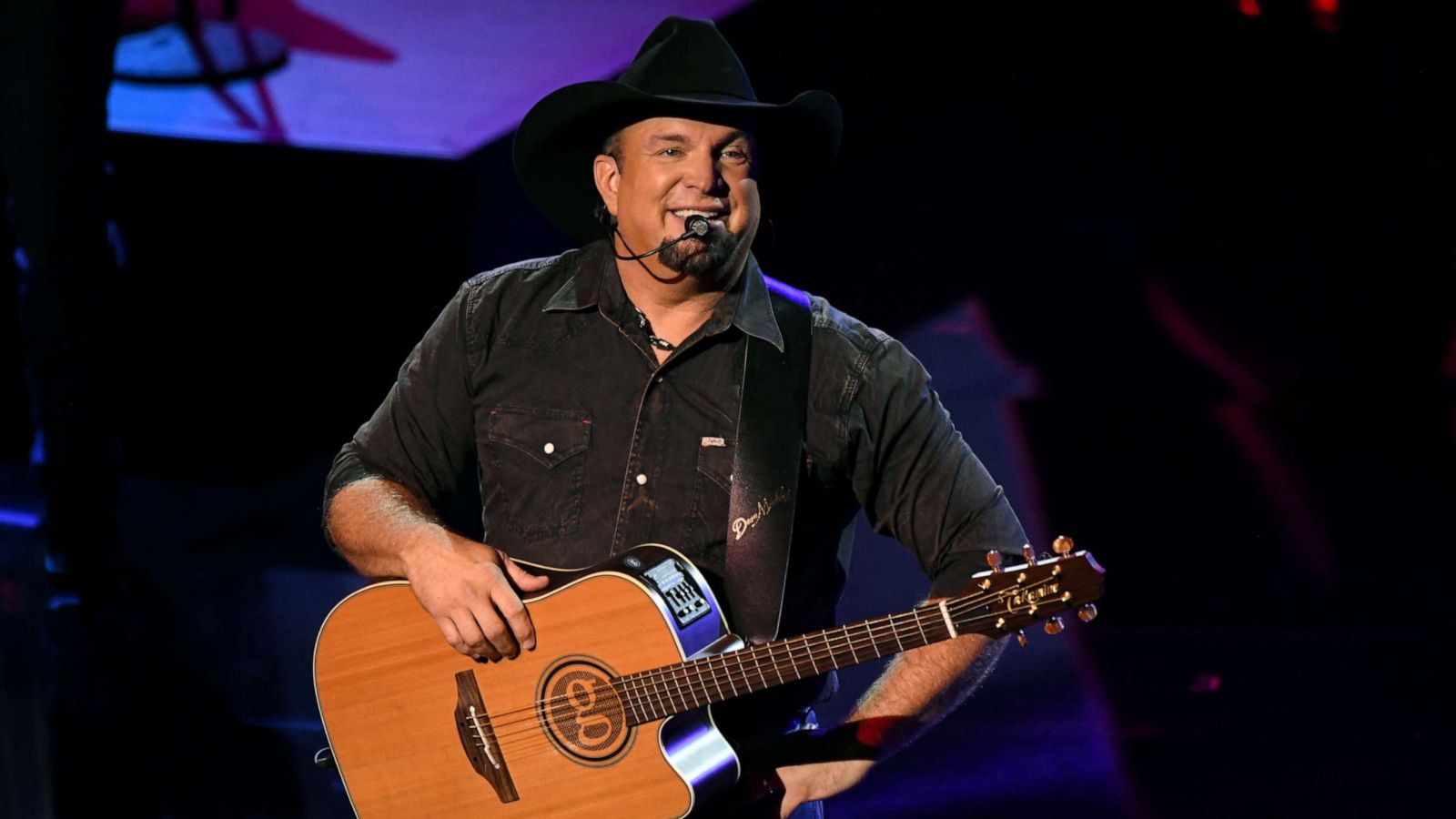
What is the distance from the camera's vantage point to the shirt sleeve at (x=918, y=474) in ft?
9.16

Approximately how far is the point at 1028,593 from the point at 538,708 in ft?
3.20

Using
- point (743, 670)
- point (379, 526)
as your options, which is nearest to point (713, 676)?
point (743, 670)

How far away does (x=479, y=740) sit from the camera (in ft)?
8.70

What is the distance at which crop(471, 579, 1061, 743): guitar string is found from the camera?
2307mm

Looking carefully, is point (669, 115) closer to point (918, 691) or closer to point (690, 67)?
point (690, 67)

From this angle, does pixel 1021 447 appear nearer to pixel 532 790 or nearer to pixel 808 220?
A: pixel 808 220

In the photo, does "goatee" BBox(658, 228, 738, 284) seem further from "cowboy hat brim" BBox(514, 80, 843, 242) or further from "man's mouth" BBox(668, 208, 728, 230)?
"cowboy hat brim" BBox(514, 80, 843, 242)

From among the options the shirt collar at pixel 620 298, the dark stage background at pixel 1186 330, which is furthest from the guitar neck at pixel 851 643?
the dark stage background at pixel 1186 330

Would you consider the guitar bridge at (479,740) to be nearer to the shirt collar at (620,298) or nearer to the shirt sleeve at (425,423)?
the shirt sleeve at (425,423)

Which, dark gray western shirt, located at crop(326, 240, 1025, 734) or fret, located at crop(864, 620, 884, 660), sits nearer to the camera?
fret, located at crop(864, 620, 884, 660)

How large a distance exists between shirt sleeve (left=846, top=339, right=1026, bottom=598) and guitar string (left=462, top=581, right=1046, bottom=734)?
452 millimetres

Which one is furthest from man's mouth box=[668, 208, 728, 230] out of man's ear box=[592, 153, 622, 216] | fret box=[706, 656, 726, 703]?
fret box=[706, 656, 726, 703]

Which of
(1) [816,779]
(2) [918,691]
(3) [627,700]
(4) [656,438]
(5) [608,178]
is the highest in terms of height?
(5) [608,178]

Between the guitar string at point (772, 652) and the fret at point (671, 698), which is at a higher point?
the guitar string at point (772, 652)
